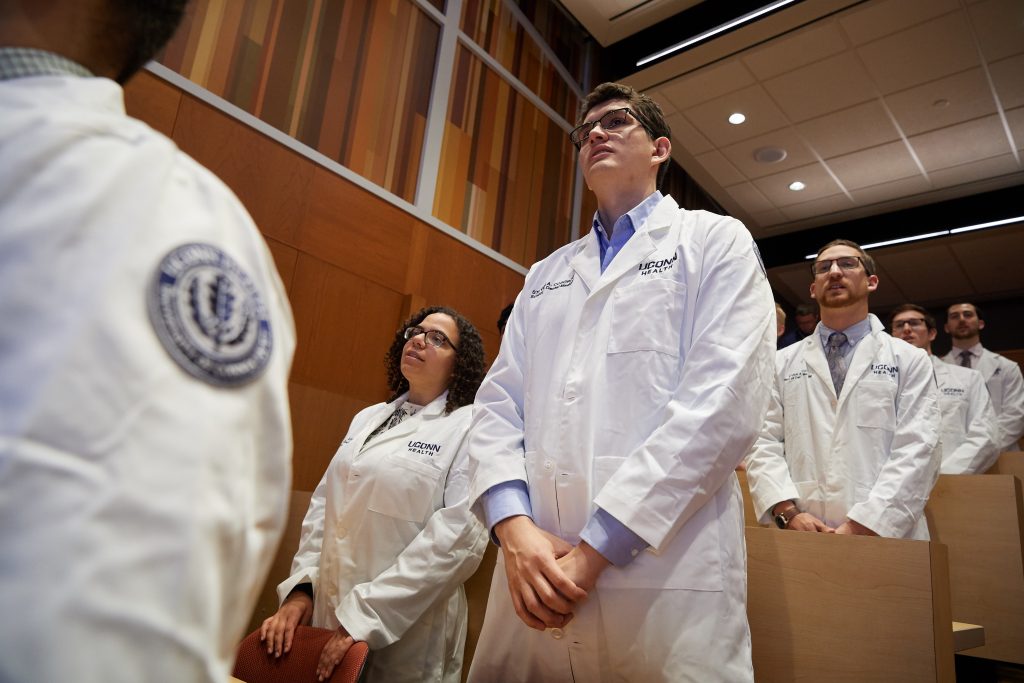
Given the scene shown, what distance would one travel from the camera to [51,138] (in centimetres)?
44

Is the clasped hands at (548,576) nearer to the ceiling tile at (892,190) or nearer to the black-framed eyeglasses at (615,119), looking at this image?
the black-framed eyeglasses at (615,119)

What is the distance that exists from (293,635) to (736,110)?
5.28 m

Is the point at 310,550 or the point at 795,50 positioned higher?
the point at 795,50

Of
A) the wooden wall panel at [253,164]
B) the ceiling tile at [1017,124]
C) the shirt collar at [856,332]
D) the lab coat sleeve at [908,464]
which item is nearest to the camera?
the lab coat sleeve at [908,464]

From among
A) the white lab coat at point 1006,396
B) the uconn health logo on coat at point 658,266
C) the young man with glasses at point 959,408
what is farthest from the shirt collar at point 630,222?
the white lab coat at point 1006,396

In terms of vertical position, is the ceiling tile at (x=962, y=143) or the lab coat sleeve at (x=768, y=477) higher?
the ceiling tile at (x=962, y=143)

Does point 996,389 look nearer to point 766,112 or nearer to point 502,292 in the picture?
point 766,112

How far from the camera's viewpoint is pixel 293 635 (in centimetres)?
174

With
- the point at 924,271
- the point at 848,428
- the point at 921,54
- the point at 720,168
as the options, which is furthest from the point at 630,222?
the point at 924,271

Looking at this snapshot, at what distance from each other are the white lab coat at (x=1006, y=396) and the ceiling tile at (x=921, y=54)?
2.14 metres

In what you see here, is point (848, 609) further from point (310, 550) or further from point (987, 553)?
point (310, 550)

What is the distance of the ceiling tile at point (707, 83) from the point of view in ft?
17.0

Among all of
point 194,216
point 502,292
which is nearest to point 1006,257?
point 502,292

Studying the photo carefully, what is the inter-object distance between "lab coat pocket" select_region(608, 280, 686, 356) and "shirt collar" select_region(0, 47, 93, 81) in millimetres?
957
